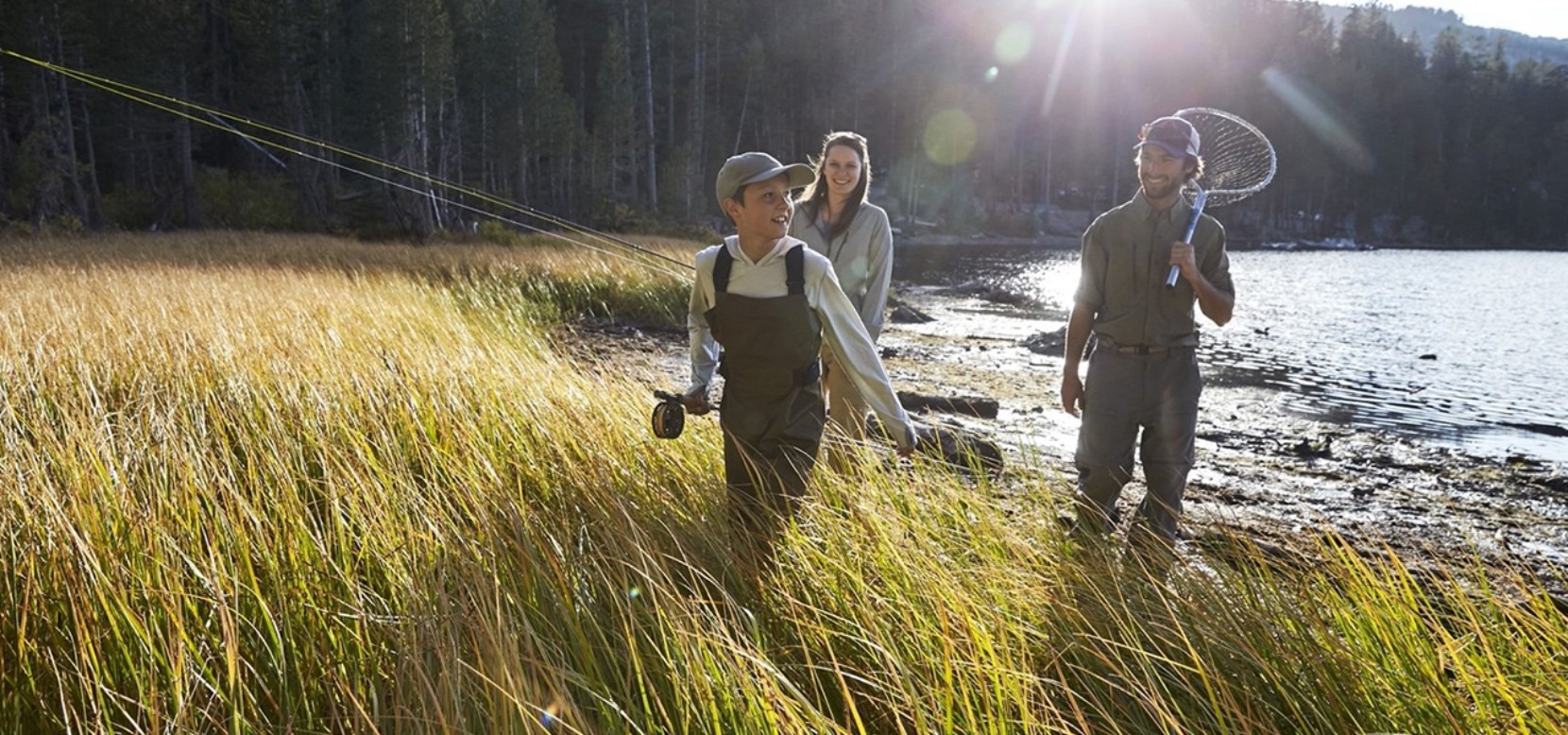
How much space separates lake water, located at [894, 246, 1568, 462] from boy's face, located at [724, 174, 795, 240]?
8547 millimetres

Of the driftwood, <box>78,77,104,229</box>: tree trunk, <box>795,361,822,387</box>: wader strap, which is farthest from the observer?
<box>78,77,104,229</box>: tree trunk

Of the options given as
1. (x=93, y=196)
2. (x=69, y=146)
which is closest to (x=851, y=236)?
(x=69, y=146)

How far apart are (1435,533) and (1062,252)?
5041 cm

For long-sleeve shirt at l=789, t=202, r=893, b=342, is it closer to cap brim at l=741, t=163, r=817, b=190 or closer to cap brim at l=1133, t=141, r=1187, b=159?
cap brim at l=1133, t=141, r=1187, b=159

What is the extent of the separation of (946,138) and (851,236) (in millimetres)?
67453

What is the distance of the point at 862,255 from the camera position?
4.46 meters

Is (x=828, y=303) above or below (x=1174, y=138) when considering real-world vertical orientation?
below

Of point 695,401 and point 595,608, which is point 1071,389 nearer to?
point 695,401

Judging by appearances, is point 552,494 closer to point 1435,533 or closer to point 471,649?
point 471,649

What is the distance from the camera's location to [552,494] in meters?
3.44

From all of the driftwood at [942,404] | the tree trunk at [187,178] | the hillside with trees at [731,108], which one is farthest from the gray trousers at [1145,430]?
the tree trunk at [187,178]

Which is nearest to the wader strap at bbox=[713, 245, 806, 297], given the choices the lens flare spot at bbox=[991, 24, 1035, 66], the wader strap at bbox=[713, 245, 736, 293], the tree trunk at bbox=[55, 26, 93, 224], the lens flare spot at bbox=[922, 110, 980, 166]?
the wader strap at bbox=[713, 245, 736, 293]

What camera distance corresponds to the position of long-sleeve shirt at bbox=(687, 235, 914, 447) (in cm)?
283

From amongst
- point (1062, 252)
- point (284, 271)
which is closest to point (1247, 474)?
point (284, 271)
